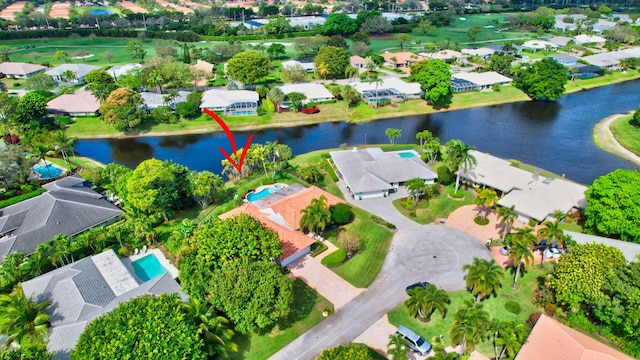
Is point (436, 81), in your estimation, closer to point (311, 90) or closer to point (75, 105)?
point (311, 90)

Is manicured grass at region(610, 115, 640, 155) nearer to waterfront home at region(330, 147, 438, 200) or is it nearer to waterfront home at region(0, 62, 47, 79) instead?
waterfront home at region(330, 147, 438, 200)

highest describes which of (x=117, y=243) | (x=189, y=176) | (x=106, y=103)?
(x=106, y=103)

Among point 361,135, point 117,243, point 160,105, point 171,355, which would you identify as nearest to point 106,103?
point 160,105

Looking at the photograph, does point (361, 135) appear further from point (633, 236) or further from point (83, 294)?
point (83, 294)


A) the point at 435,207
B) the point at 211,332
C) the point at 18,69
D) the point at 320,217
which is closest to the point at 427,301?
the point at 320,217

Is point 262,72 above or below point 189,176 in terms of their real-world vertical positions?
above

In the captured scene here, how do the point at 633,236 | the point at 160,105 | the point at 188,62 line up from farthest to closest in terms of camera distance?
the point at 188,62 → the point at 160,105 → the point at 633,236

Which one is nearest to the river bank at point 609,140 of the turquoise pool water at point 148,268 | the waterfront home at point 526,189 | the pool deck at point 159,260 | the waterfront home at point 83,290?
the waterfront home at point 526,189

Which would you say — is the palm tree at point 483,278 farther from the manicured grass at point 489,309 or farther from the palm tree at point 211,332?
the palm tree at point 211,332
